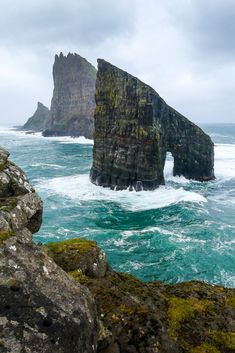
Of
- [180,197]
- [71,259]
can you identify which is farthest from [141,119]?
[71,259]

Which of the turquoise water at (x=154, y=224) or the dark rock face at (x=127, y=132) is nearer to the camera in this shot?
the turquoise water at (x=154, y=224)

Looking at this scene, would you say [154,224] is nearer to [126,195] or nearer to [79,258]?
[126,195]

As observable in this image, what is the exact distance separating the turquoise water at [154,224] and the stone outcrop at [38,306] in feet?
84.0

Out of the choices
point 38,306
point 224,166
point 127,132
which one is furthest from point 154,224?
point 224,166

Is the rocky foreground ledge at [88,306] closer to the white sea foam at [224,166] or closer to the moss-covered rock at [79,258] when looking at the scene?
the moss-covered rock at [79,258]

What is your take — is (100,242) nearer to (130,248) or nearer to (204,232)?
(130,248)

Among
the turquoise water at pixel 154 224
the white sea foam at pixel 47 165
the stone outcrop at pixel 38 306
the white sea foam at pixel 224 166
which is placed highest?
the stone outcrop at pixel 38 306

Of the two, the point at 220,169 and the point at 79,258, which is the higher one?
the point at 79,258

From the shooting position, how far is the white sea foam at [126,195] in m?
62.9

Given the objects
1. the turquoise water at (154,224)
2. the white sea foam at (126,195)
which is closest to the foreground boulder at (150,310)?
Answer: the turquoise water at (154,224)

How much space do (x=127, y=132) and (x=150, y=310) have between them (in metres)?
63.9

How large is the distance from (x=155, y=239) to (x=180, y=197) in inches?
905

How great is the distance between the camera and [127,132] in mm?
74875

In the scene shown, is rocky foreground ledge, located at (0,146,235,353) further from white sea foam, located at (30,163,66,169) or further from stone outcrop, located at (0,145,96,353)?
white sea foam, located at (30,163,66,169)
